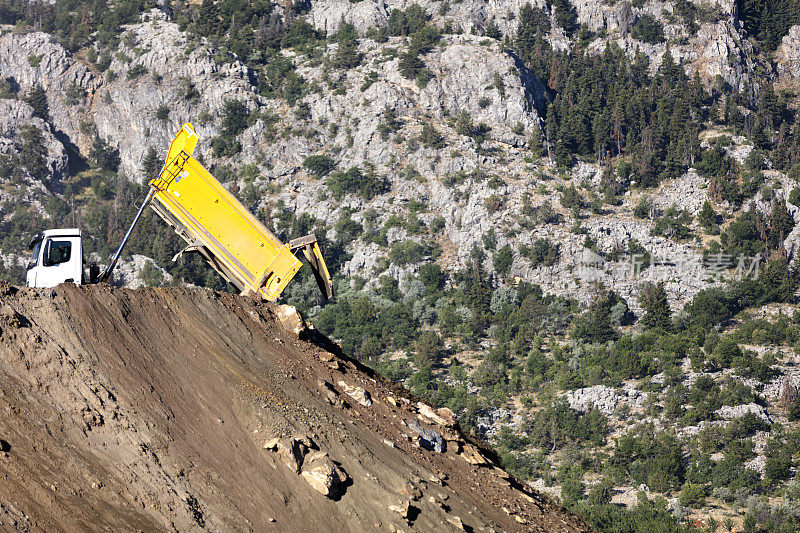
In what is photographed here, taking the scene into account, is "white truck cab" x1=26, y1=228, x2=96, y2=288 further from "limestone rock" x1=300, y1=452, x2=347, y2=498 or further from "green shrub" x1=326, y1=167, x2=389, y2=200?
"green shrub" x1=326, y1=167, x2=389, y2=200

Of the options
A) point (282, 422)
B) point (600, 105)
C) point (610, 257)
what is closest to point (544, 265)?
point (610, 257)

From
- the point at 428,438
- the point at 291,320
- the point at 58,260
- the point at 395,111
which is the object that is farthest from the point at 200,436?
the point at 395,111

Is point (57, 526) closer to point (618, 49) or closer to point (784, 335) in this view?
point (784, 335)

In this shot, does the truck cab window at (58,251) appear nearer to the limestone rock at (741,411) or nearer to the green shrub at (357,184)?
the limestone rock at (741,411)

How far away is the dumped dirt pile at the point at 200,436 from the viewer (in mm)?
11703

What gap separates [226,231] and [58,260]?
12.9 ft

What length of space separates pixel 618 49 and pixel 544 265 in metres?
45.2

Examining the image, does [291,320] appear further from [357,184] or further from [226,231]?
[357,184]

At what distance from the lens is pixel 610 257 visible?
86125mm

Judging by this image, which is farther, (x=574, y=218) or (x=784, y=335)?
(x=574, y=218)

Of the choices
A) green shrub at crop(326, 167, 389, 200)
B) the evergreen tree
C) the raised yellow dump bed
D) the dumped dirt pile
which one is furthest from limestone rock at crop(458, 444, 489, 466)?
the evergreen tree

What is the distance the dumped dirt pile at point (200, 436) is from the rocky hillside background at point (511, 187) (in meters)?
30.8

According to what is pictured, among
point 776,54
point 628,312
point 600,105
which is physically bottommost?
point 628,312

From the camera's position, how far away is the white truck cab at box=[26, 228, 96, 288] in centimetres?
1912
